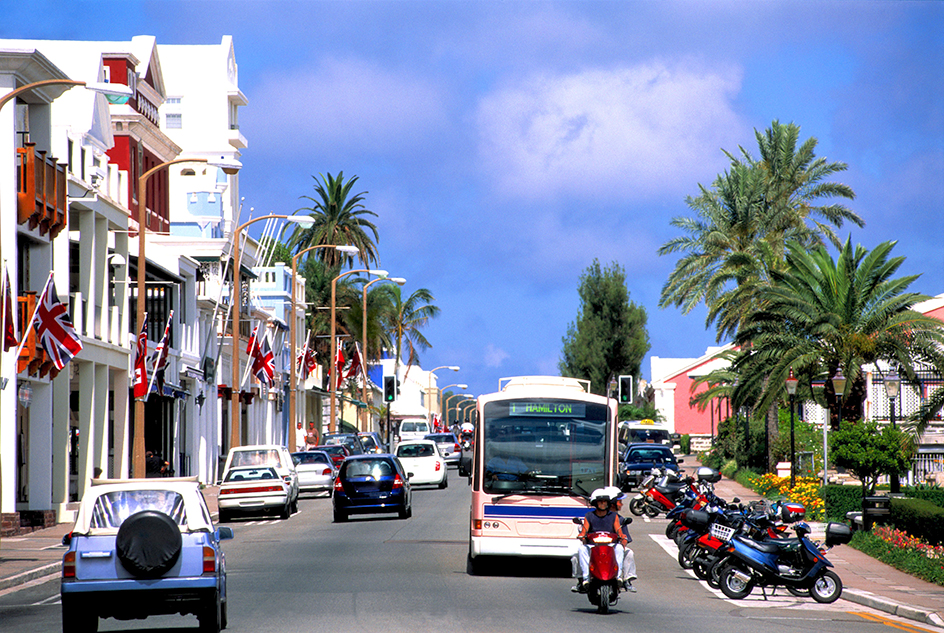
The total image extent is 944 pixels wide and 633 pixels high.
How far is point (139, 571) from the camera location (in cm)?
1186

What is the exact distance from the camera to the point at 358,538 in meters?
26.5

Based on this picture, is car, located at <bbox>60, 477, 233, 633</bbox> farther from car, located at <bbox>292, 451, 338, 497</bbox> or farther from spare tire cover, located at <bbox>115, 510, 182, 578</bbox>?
car, located at <bbox>292, 451, 338, 497</bbox>

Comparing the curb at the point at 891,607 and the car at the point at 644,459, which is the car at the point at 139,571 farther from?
the car at the point at 644,459

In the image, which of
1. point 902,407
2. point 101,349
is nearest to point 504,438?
point 101,349

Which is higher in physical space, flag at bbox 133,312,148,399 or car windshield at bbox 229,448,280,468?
flag at bbox 133,312,148,399

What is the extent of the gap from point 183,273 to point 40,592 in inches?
1181

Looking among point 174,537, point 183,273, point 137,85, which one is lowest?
point 174,537

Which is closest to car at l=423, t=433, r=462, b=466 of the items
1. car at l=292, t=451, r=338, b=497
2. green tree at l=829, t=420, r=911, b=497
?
car at l=292, t=451, r=338, b=497

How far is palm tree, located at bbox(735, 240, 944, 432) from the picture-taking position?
38406mm

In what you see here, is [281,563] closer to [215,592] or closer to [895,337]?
[215,592]

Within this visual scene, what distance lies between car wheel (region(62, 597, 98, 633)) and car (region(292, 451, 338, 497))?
3158cm

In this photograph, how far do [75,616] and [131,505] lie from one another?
49.7 inches

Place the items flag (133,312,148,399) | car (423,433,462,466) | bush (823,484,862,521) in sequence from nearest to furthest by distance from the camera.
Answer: flag (133,312,148,399) < bush (823,484,862,521) < car (423,433,462,466)

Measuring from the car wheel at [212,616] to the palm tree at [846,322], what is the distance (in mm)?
29150
